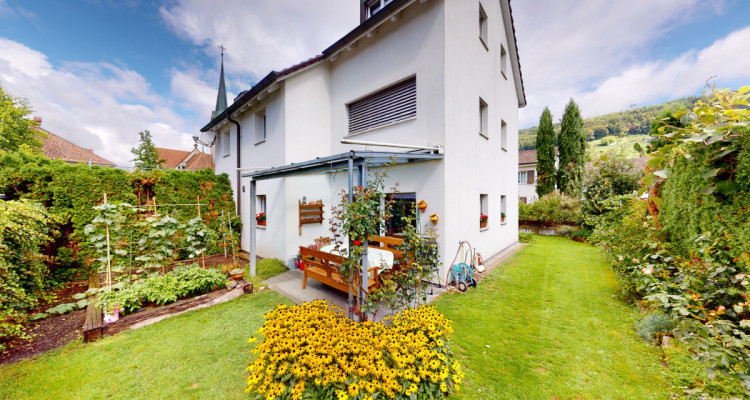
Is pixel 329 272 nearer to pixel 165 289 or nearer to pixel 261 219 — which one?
pixel 165 289

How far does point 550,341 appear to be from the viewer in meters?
3.97

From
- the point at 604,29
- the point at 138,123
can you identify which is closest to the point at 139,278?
the point at 604,29

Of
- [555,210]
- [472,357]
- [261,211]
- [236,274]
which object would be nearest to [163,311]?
[236,274]

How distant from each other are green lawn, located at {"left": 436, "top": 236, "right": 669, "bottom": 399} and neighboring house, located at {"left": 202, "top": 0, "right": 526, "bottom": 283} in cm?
153

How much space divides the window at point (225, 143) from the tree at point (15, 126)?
14.3 metres

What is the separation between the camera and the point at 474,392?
9.53ft

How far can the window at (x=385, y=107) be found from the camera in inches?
269

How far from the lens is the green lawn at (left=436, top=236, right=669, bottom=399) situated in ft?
9.72

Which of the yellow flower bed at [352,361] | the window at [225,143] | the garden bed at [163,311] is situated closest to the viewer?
the yellow flower bed at [352,361]

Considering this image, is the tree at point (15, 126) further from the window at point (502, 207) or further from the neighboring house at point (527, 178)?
the neighboring house at point (527, 178)

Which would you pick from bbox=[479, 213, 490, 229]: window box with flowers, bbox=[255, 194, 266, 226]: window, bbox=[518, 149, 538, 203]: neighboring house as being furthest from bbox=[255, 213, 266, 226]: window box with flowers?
bbox=[518, 149, 538, 203]: neighboring house

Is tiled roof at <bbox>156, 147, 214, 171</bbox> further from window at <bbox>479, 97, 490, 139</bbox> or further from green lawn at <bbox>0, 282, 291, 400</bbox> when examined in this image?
window at <bbox>479, 97, 490, 139</bbox>

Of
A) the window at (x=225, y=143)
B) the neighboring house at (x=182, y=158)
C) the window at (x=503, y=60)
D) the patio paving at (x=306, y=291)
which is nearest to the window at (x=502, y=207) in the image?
the patio paving at (x=306, y=291)

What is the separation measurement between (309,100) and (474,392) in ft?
28.2
